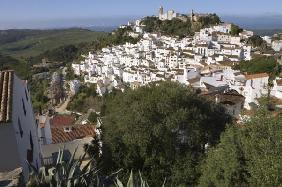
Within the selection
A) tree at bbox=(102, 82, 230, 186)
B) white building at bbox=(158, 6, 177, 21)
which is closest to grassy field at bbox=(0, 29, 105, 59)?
white building at bbox=(158, 6, 177, 21)

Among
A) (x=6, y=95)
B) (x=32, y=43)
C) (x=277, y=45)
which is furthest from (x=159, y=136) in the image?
(x=32, y=43)

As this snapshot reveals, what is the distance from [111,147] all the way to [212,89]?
24914mm

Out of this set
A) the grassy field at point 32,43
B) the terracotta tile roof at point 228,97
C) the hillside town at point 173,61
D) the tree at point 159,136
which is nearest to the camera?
the tree at point 159,136

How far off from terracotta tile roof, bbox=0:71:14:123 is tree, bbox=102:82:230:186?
4.97 m

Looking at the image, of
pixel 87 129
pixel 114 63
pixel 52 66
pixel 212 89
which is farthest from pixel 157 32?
pixel 87 129

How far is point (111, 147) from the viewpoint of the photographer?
16703 mm

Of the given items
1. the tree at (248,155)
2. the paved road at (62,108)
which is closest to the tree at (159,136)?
the tree at (248,155)

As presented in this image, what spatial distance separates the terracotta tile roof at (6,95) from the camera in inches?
467

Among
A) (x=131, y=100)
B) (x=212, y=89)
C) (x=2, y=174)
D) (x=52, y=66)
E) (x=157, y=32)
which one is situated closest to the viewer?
(x=2, y=174)

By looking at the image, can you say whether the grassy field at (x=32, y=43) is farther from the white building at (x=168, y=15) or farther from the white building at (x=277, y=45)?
the white building at (x=277, y=45)

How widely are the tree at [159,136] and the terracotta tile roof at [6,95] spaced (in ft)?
16.3

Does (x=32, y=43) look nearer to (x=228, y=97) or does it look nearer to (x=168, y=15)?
(x=168, y=15)

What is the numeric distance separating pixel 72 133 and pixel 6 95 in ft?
49.6

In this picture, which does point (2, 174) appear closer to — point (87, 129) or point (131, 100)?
point (131, 100)
